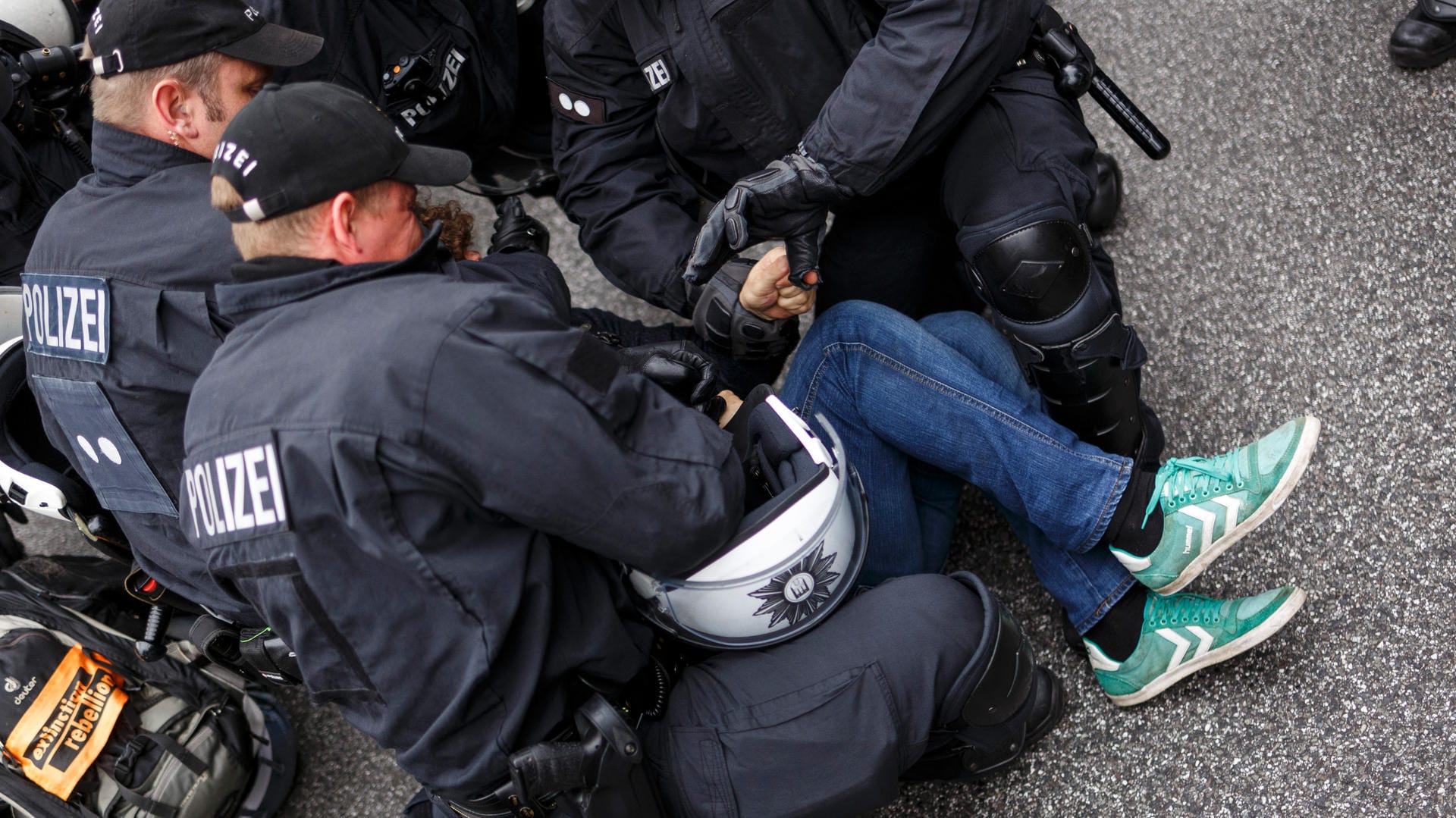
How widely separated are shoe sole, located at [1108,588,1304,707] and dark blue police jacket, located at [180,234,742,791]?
2.20 ft

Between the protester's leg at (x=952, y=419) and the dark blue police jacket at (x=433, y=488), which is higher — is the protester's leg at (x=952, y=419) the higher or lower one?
the lower one

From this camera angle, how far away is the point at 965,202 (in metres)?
1.50

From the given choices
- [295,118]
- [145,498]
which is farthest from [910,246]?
[145,498]

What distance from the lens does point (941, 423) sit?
1.45 metres

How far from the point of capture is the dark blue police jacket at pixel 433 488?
977 mm

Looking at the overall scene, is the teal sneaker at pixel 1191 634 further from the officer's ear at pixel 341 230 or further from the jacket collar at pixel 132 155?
the jacket collar at pixel 132 155

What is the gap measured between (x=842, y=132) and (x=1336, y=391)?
835 millimetres

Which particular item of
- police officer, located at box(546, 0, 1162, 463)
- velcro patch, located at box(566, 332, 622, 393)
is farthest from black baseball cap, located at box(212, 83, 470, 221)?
police officer, located at box(546, 0, 1162, 463)

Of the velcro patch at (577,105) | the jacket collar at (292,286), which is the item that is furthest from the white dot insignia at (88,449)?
the velcro patch at (577,105)

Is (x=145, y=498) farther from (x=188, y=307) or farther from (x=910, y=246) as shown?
(x=910, y=246)

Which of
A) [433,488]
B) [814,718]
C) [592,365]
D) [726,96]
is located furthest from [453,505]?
[726,96]

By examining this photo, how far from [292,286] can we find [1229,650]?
3.85 feet

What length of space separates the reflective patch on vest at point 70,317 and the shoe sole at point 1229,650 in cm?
132

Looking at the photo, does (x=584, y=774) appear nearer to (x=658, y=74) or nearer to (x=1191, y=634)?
(x=1191, y=634)
